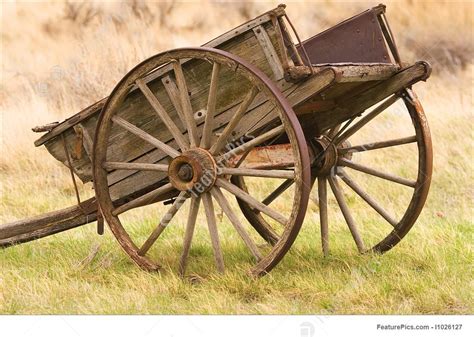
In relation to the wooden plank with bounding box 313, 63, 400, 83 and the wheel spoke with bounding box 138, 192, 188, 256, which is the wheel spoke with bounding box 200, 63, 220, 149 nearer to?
the wheel spoke with bounding box 138, 192, 188, 256

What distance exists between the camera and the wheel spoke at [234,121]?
13.9 feet

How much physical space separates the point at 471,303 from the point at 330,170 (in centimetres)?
125

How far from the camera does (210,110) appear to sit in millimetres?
4352

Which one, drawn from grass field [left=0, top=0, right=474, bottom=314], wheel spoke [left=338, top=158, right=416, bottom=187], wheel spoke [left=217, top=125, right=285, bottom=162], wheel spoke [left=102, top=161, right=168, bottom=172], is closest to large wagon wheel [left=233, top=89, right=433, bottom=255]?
wheel spoke [left=338, top=158, right=416, bottom=187]

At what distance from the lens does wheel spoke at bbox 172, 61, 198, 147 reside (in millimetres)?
4438

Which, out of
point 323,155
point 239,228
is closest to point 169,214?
point 239,228

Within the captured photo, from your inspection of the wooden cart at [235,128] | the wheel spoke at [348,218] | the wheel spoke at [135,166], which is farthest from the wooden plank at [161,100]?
the wheel spoke at [348,218]

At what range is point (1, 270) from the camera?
5.10 meters

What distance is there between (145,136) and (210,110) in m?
0.48

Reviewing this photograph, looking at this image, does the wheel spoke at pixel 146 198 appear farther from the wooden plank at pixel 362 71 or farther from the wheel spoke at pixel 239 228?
the wooden plank at pixel 362 71

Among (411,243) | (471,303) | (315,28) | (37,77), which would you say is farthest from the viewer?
(315,28)

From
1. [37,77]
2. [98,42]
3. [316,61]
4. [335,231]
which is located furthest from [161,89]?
[37,77]

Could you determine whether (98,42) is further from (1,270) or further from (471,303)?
(471,303)

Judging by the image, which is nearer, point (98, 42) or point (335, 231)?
point (335, 231)
